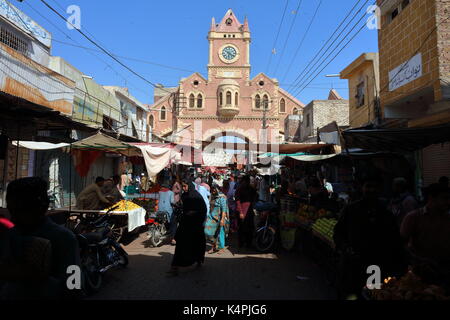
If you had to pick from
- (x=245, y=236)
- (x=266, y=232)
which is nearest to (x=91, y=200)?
(x=245, y=236)

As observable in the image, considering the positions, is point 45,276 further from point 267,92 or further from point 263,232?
point 267,92

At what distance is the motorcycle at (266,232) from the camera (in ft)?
20.4

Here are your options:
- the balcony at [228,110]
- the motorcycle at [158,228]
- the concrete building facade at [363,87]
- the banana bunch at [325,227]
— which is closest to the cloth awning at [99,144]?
the motorcycle at [158,228]

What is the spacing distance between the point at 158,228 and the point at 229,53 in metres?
35.7

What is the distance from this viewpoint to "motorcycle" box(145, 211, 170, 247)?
6.79m

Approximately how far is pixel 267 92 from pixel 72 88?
96.3 feet

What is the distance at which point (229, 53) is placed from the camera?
3894 centimetres

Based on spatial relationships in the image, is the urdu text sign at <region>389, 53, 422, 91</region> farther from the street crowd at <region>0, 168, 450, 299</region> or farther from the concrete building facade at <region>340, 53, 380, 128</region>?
the street crowd at <region>0, 168, 450, 299</region>

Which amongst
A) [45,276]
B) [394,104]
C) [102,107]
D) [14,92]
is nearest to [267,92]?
[102,107]

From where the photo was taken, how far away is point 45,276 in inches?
57.2

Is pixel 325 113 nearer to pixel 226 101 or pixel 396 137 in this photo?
pixel 396 137

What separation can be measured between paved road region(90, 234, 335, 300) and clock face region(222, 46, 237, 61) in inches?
1425

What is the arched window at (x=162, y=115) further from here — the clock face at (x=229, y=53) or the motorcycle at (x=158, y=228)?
the motorcycle at (x=158, y=228)

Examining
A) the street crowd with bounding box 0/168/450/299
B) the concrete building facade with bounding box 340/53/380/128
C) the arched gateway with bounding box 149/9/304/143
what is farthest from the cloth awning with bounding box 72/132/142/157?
the arched gateway with bounding box 149/9/304/143
